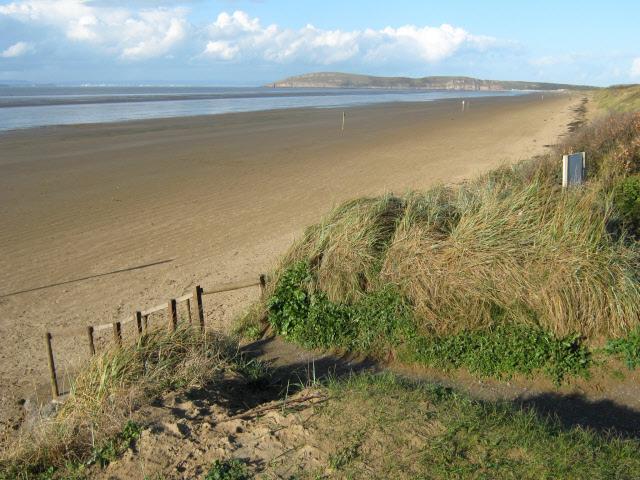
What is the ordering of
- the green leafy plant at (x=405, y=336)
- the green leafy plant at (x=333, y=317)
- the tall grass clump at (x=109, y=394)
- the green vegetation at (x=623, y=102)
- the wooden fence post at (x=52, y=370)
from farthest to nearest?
1. the green vegetation at (x=623, y=102)
2. the green leafy plant at (x=333, y=317)
3. the green leafy plant at (x=405, y=336)
4. the wooden fence post at (x=52, y=370)
5. the tall grass clump at (x=109, y=394)

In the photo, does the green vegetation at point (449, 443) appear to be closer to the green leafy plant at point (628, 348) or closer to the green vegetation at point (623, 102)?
the green leafy plant at point (628, 348)

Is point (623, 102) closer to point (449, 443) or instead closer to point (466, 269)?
point (466, 269)

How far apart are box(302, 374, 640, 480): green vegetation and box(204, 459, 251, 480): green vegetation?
390mm

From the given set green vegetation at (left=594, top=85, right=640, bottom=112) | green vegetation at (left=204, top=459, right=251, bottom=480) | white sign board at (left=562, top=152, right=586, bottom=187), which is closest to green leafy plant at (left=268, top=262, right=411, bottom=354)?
green vegetation at (left=204, top=459, right=251, bottom=480)

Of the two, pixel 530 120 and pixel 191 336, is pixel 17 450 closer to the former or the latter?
pixel 191 336

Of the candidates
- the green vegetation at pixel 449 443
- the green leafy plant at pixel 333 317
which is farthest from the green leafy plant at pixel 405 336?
the green vegetation at pixel 449 443

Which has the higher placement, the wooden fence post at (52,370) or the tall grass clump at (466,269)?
the tall grass clump at (466,269)

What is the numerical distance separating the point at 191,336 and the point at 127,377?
34.8 inches

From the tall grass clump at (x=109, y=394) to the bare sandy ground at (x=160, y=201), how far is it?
5.18 ft

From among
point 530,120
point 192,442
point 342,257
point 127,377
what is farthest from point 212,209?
point 530,120

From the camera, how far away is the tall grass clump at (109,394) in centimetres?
494

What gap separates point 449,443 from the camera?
4.59 m

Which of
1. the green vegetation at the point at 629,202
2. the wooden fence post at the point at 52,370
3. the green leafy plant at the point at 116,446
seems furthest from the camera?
the green vegetation at the point at 629,202

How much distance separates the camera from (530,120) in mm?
44844
